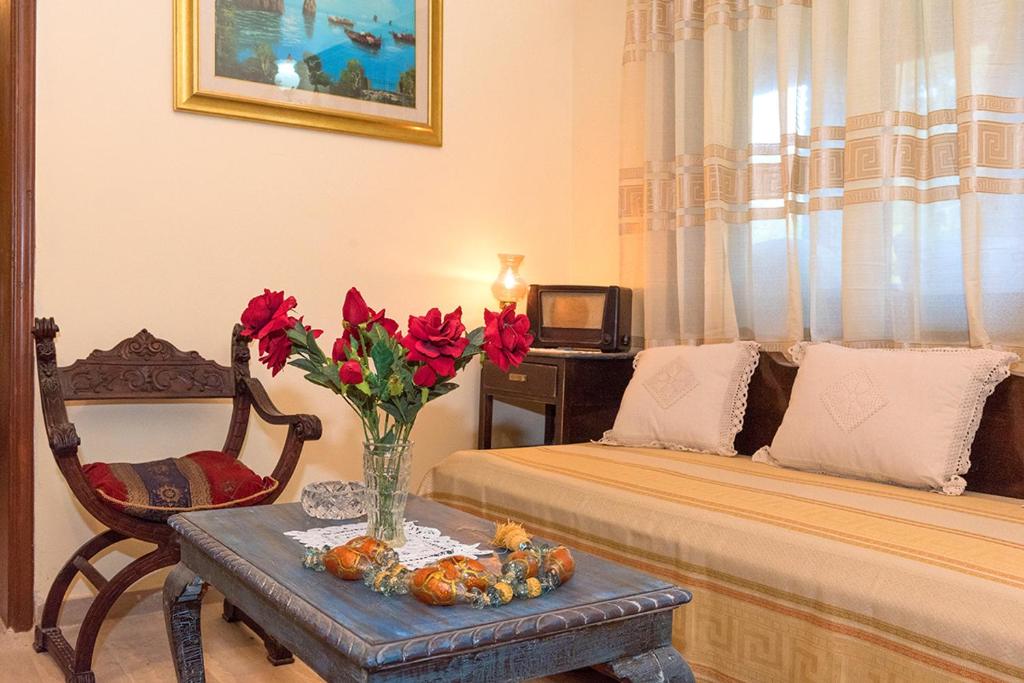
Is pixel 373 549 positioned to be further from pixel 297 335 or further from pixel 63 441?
pixel 63 441

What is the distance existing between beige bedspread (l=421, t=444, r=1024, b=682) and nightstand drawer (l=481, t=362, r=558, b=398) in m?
0.61

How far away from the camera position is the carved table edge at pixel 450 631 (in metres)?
1.19

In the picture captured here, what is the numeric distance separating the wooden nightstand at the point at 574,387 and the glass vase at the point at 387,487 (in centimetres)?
146

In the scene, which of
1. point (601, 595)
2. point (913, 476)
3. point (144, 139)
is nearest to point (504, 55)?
point (144, 139)

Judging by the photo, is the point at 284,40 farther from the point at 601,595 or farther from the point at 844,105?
the point at 601,595

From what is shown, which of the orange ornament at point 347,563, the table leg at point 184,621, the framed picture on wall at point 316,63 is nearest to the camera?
the orange ornament at point 347,563

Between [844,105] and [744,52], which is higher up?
[744,52]

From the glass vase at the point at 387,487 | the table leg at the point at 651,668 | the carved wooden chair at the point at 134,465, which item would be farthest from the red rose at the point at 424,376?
the carved wooden chair at the point at 134,465

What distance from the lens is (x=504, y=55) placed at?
12.1 ft

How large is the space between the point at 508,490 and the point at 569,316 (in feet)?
3.38

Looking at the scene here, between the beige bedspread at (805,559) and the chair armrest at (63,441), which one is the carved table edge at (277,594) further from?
the beige bedspread at (805,559)

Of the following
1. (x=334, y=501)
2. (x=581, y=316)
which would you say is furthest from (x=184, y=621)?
(x=581, y=316)

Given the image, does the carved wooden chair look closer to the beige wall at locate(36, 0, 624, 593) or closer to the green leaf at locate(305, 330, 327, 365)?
the beige wall at locate(36, 0, 624, 593)

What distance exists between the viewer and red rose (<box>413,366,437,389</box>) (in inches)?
61.8
